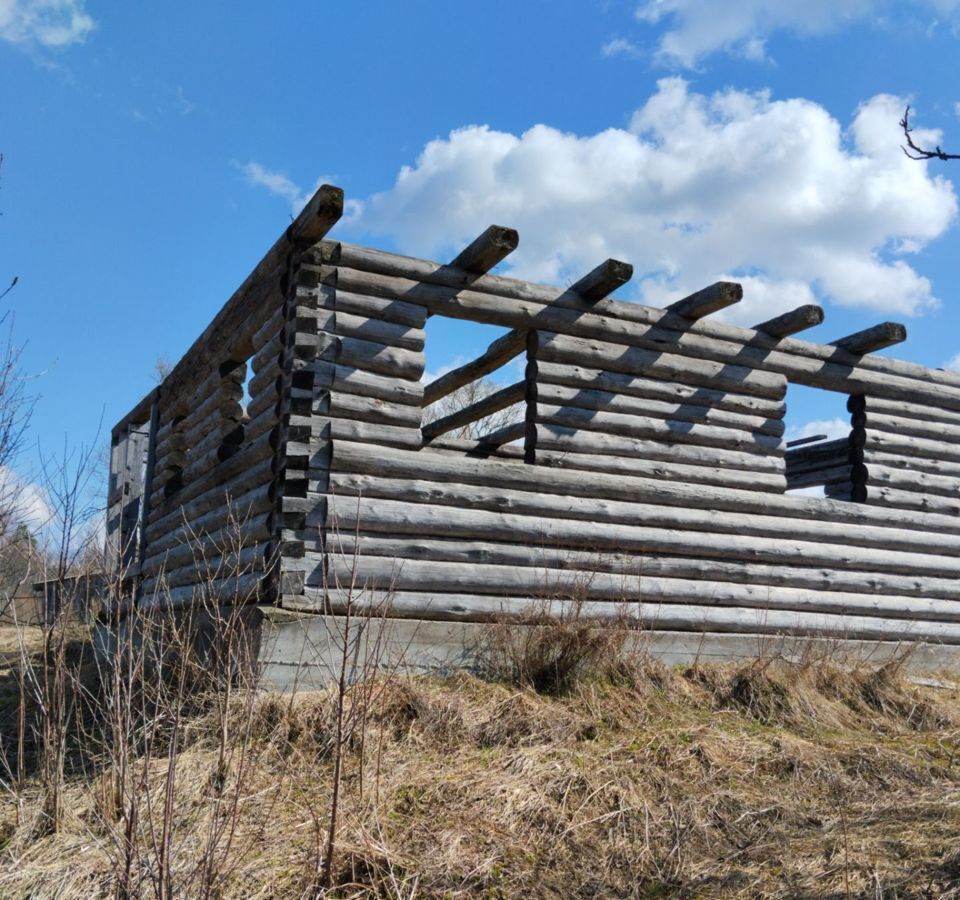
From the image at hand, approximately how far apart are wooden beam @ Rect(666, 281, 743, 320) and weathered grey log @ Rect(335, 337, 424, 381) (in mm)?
2886

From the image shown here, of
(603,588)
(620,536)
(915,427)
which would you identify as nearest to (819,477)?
(915,427)

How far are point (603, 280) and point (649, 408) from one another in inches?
52.7

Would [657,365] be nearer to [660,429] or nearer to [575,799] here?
[660,429]

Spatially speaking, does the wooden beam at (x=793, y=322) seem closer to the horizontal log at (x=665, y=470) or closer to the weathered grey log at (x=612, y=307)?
the weathered grey log at (x=612, y=307)

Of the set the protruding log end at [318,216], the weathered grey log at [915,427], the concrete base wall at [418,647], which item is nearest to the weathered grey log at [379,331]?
the protruding log end at [318,216]

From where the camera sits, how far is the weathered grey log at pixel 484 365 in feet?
30.1

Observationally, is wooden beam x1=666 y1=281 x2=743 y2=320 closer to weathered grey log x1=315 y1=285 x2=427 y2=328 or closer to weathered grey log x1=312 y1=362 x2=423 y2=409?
weathered grey log x1=315 y1=285 x2=427 y2=328

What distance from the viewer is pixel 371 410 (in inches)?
313

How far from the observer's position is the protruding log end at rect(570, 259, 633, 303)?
8.83 meters

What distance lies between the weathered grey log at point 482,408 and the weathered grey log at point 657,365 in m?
0.59

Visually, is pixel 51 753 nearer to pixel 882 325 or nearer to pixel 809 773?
pixel 809 773

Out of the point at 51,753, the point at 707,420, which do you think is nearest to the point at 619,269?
the point at 707,420

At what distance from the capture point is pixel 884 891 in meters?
4.63

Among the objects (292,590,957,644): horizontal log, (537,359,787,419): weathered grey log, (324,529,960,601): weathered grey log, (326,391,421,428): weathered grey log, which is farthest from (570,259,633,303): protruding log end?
(292,590,957,644): horizontal log
